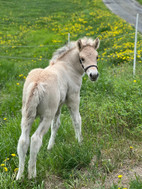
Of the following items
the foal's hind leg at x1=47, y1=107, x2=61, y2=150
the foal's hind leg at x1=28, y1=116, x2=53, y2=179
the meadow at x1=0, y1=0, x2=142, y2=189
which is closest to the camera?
the foal's hind leg at x1=28, y1=116, x2=53, y2=179

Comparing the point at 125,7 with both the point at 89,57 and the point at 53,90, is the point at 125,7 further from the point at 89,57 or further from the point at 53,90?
the point at 53,90

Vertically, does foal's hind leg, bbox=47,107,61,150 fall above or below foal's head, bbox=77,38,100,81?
below

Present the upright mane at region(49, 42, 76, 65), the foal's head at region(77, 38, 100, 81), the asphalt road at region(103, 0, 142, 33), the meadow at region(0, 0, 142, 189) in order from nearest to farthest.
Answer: the meadow at region(0, 0, 142, 189)
the foal's head at region(77, 38, 100, 81)
the upright mane at region(49, 42, 76, 65)
the asphalt road at region(103, 0, 142, 33)

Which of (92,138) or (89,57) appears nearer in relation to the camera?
(89,57)

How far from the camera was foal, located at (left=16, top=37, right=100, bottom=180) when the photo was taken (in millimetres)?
2996

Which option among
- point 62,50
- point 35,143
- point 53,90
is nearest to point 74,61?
point 62,50

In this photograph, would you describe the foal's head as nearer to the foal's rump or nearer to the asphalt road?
the foal's rump

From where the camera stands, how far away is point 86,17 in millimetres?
17781

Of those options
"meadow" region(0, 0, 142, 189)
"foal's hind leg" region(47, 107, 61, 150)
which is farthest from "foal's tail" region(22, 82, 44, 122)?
"foal's hind leg" region(47, 107, 61, 150)

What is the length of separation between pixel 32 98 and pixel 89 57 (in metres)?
1.25

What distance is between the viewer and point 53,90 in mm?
3178

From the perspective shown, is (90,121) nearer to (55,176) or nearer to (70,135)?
(70,135)

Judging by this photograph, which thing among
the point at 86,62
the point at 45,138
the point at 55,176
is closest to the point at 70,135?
the point at 45,138

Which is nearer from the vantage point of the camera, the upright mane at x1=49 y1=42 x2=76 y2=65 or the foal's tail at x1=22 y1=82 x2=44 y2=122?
the foal's tail at x1=22 y1=82 x2=44 y2=122
